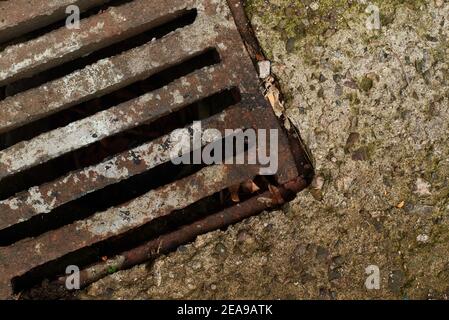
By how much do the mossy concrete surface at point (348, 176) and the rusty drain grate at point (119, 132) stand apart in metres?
0.08

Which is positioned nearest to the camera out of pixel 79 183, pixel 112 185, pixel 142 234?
pixel 79 183

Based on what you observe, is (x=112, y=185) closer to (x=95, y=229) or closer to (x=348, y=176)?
(x=95, y=229)

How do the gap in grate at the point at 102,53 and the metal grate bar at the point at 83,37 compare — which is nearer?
the metal grate bar at the point at 83,37

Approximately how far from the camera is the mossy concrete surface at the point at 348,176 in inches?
73.0

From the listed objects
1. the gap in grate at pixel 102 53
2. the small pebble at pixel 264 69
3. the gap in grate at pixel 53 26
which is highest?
the gap in grate at pixel 53 26

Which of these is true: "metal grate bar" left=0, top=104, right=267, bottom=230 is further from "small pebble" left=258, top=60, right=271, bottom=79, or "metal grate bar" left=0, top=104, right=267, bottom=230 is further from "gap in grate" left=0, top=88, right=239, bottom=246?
"small pebble" left=258, top=60, right=271, bottom=79

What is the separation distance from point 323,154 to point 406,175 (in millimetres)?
278

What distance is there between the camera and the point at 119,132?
1900mm

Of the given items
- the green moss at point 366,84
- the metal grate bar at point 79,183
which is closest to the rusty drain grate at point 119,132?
the metal grate bar at point 79,183

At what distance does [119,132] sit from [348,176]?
0.76 m

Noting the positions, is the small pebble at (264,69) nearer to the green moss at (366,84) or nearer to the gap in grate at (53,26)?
the green moss at (366,84)

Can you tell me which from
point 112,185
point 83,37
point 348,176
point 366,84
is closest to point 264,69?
point 366,84
